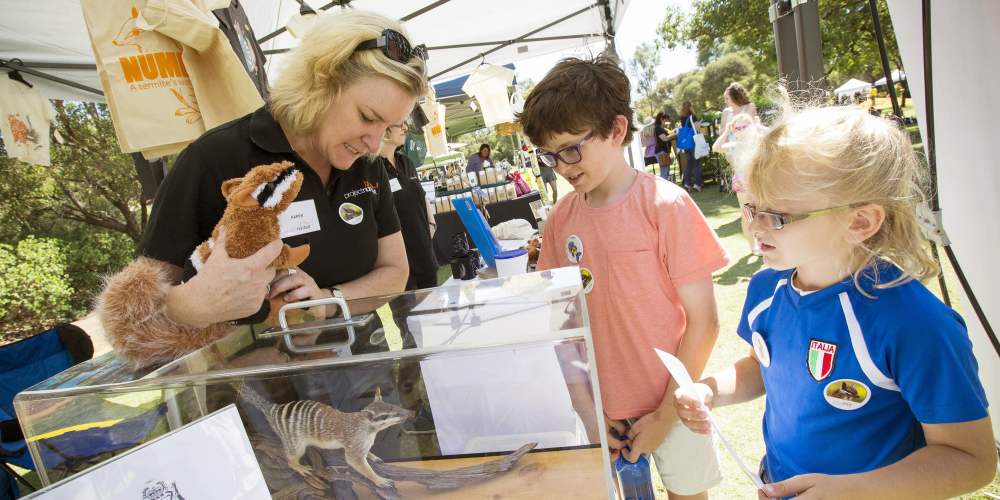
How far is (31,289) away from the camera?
8.24 meters

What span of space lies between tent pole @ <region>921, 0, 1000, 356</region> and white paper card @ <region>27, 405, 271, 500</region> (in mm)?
1738

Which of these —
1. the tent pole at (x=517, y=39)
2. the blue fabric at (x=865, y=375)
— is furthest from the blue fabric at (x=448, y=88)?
the blue fabric at (x=865, y=375)

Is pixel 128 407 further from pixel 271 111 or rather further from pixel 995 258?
pixel 995 258

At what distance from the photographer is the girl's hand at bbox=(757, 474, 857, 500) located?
0.84 meters

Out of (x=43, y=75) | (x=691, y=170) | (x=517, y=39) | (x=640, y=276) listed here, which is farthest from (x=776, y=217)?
(x=691, y=170)

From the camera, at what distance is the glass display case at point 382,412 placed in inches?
29.2

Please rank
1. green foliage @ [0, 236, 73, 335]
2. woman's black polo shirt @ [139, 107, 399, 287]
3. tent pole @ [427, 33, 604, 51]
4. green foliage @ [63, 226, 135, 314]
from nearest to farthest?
woman's black polo shirt @ [139, 107, 399, 287] < tent pole @ [427, 33, 604, 51] < green foliage @ [0, 236, 73, 335] < green foliage @ [63, 226, 135, 314]

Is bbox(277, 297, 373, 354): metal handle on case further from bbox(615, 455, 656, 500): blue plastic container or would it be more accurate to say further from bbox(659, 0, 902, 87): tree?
bbox(659, 0, 902, 87): tree

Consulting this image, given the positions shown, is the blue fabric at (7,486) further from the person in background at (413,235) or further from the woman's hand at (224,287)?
the woman's hand at (224,287)

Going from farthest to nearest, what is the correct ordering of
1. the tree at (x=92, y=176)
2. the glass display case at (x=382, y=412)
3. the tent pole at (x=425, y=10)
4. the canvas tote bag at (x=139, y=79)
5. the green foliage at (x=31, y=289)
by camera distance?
the tree at (x=92, y=176)
the green foliage at (x=31, y=289)
the tent pole at (x=425, y=10)
the canvas tote bag at (x=139, y=79)
the glass display case at (x=382, y=412)

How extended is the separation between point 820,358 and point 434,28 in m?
4.99

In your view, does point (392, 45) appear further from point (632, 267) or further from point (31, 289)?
point (31, 289)

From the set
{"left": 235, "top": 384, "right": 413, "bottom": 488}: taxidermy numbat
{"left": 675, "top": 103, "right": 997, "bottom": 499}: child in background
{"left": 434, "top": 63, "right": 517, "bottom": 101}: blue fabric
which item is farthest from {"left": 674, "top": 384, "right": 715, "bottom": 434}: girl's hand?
{"left": 434, "top": 63, "right": 517, "bottom": 101}: blue fabric

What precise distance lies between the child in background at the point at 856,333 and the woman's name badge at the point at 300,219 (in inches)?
37.3
